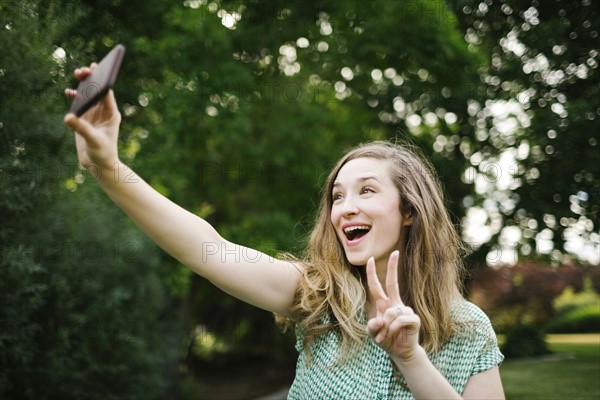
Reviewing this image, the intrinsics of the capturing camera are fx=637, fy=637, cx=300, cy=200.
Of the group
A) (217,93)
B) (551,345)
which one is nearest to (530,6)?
(551,345)

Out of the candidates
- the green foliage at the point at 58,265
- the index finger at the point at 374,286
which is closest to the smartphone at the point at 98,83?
the index finger at the point at 374,286

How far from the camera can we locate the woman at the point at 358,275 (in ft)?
7.51

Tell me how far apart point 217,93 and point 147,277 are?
3304 mm

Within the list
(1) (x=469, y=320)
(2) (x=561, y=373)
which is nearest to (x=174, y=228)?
(1) (x=469, y=320)

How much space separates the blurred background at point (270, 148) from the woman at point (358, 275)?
63.5 inches

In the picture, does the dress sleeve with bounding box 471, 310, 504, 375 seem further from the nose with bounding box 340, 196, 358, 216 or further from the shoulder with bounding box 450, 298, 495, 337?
the nose with bounding box 340, 196, 358, 216

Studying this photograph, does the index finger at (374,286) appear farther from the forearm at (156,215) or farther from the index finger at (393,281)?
the forearm at (156,215)

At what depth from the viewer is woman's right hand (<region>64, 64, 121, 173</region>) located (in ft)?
6.20

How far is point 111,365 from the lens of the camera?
334 inches

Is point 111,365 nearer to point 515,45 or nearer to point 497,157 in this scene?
point 497,157

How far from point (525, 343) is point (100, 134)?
4697mm

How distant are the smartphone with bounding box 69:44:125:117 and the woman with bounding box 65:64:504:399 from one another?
330mm

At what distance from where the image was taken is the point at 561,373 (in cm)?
418

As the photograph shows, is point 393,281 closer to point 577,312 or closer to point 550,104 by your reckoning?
point 550,104
